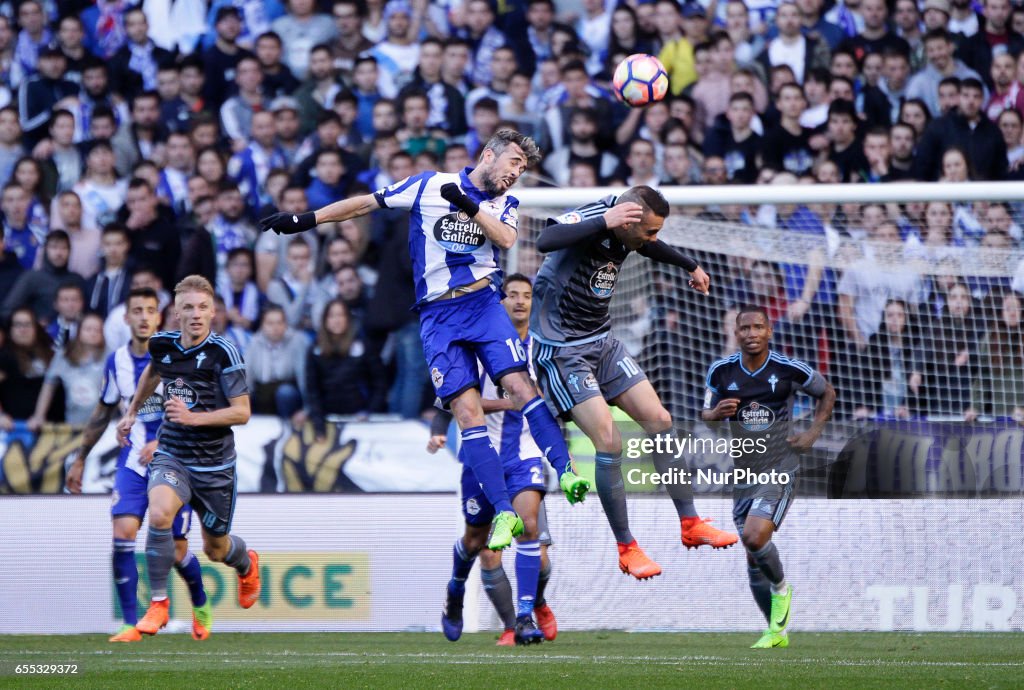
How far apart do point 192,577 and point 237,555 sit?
1.48 ft

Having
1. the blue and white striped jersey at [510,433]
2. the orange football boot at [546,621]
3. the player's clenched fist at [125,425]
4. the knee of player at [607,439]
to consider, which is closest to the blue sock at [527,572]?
the orange football boot at [546,621]

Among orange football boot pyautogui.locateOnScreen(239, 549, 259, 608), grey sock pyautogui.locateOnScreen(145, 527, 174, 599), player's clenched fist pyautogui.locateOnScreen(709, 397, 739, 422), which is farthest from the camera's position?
orange football boot pyautogui.locateOnScreen(239, 549, 259, 608)

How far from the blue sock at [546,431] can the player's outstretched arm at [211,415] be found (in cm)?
240

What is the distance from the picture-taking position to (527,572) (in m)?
10.1

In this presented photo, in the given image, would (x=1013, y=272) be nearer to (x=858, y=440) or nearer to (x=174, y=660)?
(x=858, y=440)

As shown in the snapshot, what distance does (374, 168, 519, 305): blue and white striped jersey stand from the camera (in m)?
8.62

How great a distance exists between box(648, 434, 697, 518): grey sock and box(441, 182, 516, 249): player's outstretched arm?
186 cm

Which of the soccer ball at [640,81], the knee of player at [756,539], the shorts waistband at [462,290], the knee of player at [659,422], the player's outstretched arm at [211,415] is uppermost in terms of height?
the soccer ball at [640,81]

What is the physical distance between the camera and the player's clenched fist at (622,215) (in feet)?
27.5

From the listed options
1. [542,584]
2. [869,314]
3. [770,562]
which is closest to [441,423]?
[542,584]

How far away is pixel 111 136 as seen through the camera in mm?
15844

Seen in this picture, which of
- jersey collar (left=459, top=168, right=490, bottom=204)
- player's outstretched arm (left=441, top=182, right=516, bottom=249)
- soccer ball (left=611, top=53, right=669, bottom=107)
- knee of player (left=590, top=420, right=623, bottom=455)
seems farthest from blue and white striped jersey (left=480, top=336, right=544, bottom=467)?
player's outstretched arm (left=441, top=182, right=516, bottom=249)

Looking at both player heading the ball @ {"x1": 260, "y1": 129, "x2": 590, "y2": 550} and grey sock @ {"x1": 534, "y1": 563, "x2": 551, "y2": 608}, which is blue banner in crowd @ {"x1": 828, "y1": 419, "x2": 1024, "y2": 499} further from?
player heading the ball @ {"x1": 260, "y1": 129, "x2": 590, "y2": 550}

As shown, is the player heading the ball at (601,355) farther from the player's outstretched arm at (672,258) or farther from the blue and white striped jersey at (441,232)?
the blue and white striped jersey at (441,232)
